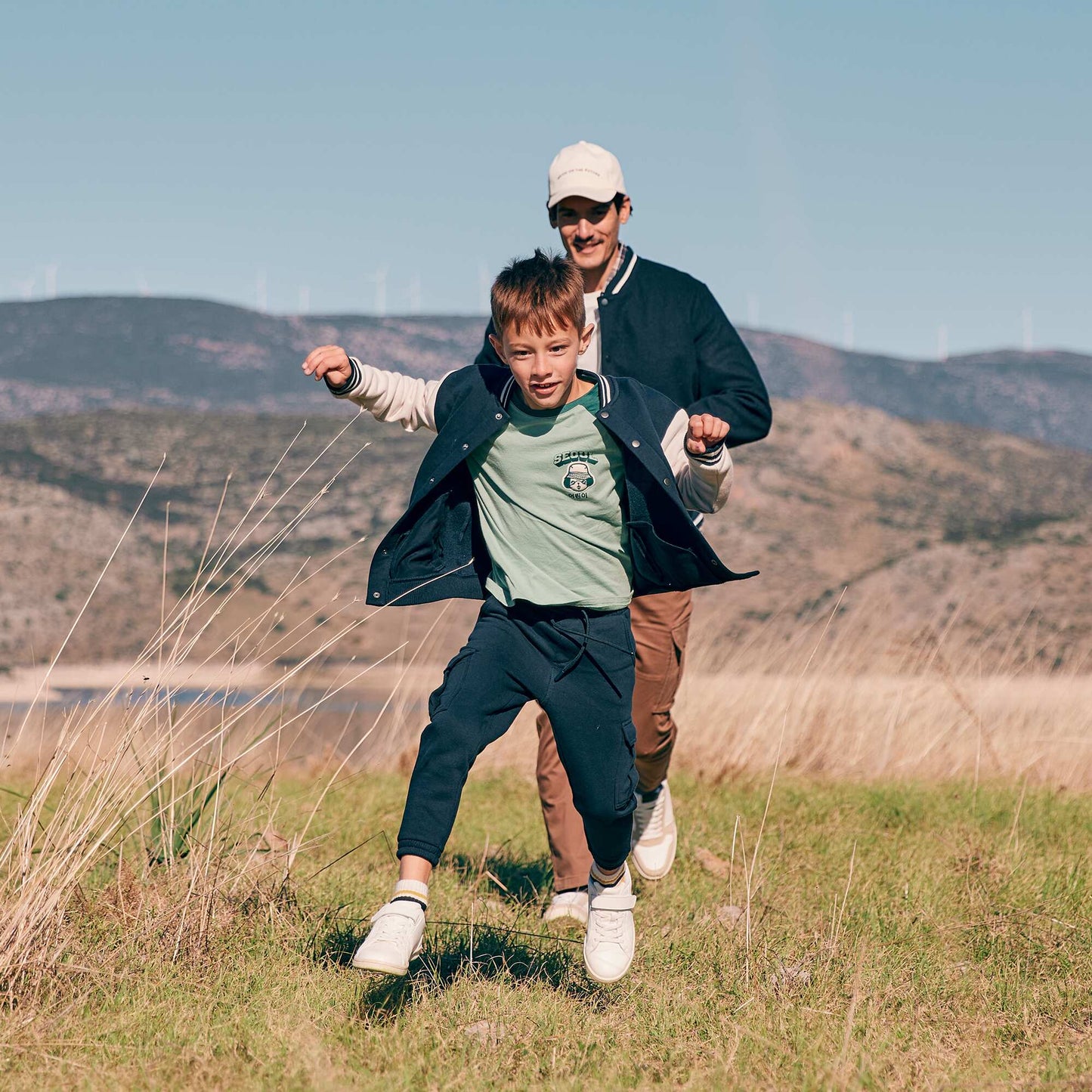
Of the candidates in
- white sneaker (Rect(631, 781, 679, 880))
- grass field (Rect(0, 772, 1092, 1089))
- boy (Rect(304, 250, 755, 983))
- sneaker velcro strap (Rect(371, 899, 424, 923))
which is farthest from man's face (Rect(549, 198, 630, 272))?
sneaker velcro strap (Rect(371, 899, 424, 923))

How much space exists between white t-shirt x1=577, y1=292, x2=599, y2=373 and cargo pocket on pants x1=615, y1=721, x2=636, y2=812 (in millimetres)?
1561

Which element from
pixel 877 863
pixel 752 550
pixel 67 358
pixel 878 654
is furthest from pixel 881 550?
pixel 67 358

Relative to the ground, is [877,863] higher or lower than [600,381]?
lower

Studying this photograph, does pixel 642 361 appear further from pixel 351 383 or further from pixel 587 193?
pixel 351 383

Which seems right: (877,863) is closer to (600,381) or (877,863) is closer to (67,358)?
(600,381)

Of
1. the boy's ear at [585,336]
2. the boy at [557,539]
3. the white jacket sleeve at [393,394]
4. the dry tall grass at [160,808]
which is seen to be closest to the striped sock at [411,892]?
the boy at [557,539]

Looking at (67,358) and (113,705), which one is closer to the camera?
Answer: (113,705)

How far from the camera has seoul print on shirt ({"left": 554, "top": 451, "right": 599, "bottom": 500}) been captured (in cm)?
340

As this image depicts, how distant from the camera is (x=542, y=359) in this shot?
325 centimetres

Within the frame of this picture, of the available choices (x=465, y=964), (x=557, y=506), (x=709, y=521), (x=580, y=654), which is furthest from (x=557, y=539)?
(x=709, y=521)

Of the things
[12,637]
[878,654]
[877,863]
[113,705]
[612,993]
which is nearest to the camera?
[612,993]

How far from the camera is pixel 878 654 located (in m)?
8.51

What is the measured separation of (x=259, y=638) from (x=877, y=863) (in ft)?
8.48

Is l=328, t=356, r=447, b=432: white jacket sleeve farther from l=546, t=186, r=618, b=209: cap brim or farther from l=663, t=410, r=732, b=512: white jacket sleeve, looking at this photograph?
l=546, t=186, r=618, b=209: cap brim
